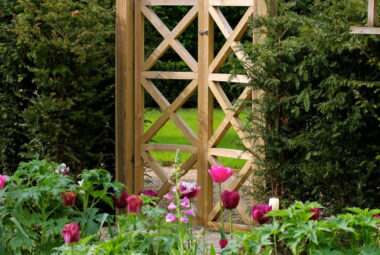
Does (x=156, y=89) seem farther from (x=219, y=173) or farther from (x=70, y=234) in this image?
(x=70, y=234)

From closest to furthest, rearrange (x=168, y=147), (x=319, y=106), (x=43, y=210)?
(x=43, y=210)
(x=319, y=106)
(x=168, y=147)

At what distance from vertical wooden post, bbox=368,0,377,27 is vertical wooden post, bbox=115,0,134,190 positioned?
8.79ft

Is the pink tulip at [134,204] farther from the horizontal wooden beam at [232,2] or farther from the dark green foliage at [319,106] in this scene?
the horizontal wooden beam at [232,2]

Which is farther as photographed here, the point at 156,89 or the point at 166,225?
the point at 156,89

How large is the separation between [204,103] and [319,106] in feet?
5.13

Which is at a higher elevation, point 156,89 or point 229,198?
point 156,89

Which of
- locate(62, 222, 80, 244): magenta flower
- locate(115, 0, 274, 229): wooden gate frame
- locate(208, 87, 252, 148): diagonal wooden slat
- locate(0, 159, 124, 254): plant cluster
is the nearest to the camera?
locate(62, 222, 80, 244): magenta flower

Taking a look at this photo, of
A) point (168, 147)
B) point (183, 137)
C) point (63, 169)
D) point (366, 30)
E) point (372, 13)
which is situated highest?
point (372, 13)

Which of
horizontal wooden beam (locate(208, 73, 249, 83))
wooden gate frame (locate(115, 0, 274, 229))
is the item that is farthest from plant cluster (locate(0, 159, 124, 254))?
wooden gate frame (locate(115, 0, 274, 229))

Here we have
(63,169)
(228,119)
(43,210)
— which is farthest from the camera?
(228,119)

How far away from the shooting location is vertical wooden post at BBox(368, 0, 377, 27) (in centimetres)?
432

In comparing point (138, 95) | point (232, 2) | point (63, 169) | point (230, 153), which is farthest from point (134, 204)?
point (138, 95)

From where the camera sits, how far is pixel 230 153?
5980 mm

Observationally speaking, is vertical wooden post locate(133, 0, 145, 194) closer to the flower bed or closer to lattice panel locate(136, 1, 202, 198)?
lattice panel locate(136, 1, 202, 198)
